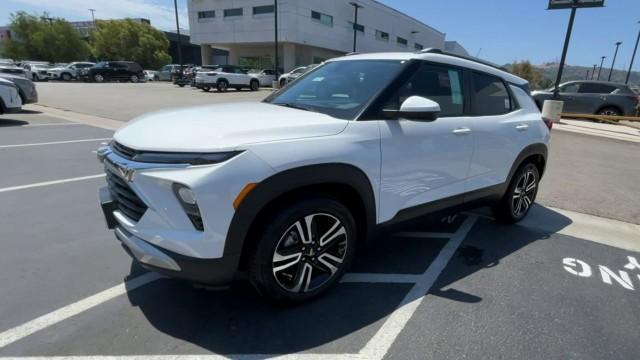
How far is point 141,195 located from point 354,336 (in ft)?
5.04

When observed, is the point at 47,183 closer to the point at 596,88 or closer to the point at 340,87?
the point at 340,87

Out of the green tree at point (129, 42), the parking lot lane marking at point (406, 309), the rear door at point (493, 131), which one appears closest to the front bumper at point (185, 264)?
the parking lot lane marking at point (406, 309)

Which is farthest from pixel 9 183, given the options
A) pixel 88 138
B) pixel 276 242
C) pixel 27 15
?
pixel 27 15

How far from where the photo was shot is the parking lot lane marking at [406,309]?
230cm

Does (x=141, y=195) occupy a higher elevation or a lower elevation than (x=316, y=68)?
lower

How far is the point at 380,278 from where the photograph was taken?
3.09 meters

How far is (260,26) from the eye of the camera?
44.8 metres

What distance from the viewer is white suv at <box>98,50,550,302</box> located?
2090mm

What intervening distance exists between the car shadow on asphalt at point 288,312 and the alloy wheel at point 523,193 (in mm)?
1108

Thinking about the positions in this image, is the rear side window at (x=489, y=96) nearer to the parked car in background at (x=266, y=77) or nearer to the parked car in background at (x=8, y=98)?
the parked car in background at (x=8, y=98)

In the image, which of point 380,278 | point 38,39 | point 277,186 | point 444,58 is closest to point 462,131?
point 444,58

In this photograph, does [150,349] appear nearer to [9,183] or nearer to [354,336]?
[354,336]

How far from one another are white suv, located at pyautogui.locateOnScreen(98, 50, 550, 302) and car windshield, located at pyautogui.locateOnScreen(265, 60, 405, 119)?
15mm

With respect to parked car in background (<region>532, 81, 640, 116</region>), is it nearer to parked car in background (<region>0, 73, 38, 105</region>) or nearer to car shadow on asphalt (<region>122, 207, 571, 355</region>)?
car shadow on asphalt (<region>122, 207, 571, 355</region>)
